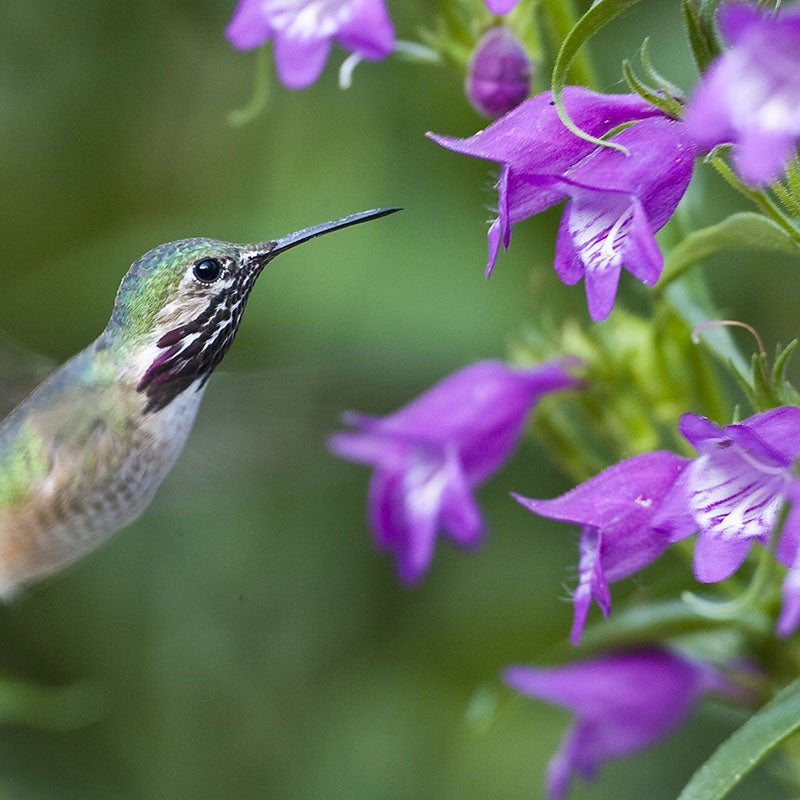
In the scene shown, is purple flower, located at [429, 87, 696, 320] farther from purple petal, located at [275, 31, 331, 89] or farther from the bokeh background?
the bokeh background

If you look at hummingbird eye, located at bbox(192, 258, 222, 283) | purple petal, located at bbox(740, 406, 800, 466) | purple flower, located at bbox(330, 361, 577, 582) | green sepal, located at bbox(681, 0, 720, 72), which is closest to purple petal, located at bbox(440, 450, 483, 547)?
purple flower, located at bbox(330, 361, 577, 582)

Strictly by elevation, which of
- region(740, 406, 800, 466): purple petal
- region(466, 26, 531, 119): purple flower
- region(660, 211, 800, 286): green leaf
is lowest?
region(740, 406, 800, 466): purple petal

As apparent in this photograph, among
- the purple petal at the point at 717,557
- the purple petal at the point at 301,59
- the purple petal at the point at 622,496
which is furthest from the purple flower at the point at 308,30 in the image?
the purple petal at the point at 717,557

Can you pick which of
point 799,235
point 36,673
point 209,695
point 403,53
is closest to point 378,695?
point 209,695

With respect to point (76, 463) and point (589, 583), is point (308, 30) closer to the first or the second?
point (76, 463)

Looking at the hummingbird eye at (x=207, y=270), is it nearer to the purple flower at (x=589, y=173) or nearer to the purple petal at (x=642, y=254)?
the purple flower at (x=589, y=173)

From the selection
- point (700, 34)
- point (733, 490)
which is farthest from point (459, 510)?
point (700, 34)

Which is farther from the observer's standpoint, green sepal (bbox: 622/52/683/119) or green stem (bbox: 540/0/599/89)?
green stem (bbox: 540/0/599/89)
